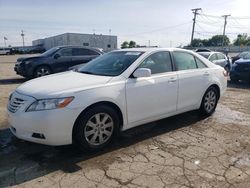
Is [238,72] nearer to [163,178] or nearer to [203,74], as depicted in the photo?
[203,74]

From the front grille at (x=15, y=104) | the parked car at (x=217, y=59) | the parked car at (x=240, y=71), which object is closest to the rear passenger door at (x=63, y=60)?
the parked car at (x=217, y=59)

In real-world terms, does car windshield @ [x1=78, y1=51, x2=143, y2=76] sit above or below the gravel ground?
above

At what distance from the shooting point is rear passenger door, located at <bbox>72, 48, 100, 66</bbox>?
506 inches

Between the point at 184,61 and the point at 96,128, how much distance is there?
2.45m

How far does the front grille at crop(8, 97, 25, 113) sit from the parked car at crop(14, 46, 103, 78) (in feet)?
26.5

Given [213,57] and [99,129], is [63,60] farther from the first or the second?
[99,129]

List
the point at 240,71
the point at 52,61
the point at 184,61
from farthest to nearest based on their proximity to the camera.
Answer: the point at 52,61 < the point at 240,71 < the point at 184,61

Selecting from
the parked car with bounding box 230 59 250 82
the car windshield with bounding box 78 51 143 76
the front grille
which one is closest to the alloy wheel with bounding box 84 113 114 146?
the car windshield with bounding box 78 51 143 76

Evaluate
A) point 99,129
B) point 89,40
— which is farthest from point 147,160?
point 89,40

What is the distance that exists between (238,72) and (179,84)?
7461 mm

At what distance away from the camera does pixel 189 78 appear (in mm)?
5422

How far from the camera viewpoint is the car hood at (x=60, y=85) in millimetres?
3861

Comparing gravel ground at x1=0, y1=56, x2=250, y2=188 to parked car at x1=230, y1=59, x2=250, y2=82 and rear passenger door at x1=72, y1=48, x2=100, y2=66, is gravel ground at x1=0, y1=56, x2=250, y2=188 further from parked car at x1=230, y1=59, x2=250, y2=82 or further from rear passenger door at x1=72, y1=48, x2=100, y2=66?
rear passenger door at x1=72, y1=48, x2=100, y2=66

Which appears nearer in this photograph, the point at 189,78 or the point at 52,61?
the point at 189,78
